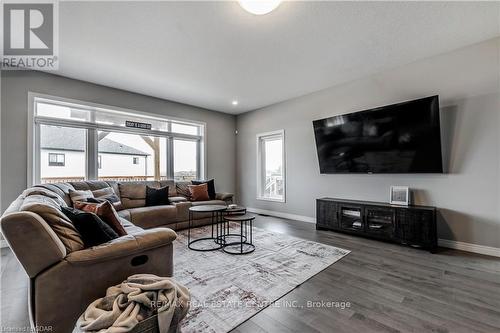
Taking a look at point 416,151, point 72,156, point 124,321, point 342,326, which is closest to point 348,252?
point 342,326

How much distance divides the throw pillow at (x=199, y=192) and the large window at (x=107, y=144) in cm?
95

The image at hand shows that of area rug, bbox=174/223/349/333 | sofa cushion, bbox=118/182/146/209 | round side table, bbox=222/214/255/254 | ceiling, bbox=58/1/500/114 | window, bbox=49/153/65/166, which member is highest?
ceiling, bbox=58/1/500/114

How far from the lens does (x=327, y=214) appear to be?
4.07 m

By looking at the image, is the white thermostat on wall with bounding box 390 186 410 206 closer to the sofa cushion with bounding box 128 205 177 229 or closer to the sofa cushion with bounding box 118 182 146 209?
the sofa cushion with bounding box 128 205 177 229

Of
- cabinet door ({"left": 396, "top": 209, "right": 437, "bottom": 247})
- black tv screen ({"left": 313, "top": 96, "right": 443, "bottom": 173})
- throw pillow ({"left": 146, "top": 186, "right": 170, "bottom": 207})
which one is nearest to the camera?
cabinet door ({"left": 396, "top": 209, "right": 437, "bottom": 247})

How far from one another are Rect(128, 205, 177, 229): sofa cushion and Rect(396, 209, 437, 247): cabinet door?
A: 365cm

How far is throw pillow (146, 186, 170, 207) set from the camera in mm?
4199

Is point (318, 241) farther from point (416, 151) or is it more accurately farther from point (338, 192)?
point (416, 151)

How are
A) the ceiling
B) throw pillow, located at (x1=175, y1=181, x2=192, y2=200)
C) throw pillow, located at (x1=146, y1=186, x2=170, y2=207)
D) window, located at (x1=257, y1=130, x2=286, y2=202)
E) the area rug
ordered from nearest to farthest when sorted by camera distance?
1. the area rug
2. the ceiling
3. throw pillow, located at (x1=146, y1=186, x2=170, y2=207)
4. throw pillow, located at (x1=175, y1=181, x2=192, y2=200)
5. window, located at (x1=257, y1=130, x2=286, y2=202)

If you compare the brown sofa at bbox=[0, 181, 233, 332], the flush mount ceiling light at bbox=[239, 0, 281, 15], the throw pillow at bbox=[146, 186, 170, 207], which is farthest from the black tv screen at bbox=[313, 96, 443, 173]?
the brown sofa at bbox=[0, 181, 233, 332]

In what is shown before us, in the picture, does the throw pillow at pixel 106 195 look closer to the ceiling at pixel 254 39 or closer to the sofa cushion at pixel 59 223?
the ceiling at pixel 254 39

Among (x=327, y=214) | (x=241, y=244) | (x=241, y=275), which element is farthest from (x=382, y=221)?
(x=241, y=275)

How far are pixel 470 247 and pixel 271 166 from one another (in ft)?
12.8

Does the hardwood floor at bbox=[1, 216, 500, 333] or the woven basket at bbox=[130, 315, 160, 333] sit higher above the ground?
the woven basket at bbox=[130, 315, 160, 333]
